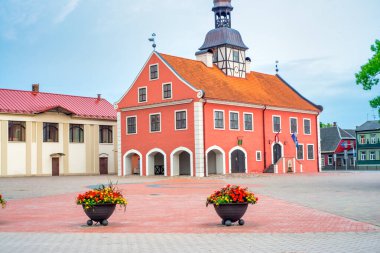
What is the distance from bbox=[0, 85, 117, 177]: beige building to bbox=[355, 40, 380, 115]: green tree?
34.0 metres

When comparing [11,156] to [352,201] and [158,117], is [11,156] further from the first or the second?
[352,201]

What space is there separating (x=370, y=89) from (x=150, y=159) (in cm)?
2390

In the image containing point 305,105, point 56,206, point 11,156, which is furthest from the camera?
point 305,105

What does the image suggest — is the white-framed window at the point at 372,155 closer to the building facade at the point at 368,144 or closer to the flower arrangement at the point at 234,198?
the building facade at the point at 368,144

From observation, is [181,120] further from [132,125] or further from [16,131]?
[16,131]

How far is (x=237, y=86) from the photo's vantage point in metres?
50.4

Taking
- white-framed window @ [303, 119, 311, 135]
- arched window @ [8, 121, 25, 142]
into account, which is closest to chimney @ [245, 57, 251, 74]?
white-framed window @ [303, 119, 311, 135]

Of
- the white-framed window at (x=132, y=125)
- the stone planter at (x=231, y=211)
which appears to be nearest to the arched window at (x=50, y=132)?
the white-framed window at (x=132, y=125)

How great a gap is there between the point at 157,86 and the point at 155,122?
316 cm

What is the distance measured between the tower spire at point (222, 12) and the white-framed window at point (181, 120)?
12.8 m

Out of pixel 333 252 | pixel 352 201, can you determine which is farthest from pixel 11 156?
pixel 333 252

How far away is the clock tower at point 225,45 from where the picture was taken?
2050 inches

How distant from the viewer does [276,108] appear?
52000mm

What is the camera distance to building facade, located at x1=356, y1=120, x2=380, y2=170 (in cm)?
8288
